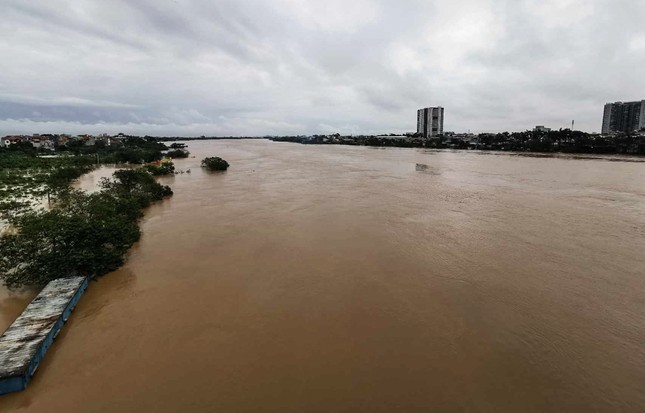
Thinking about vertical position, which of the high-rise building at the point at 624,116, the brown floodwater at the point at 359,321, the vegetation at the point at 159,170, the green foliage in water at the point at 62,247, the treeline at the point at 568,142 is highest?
the high-rise building at the point at 624,116

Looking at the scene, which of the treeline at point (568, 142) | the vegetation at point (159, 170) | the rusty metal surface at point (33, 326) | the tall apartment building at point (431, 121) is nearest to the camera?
the rusty metal surface at point (33, 326)

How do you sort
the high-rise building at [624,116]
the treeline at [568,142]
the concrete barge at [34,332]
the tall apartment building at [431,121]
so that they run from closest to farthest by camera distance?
1. the concrete barge at [34,332]
2. the treeline at [568,142]
3. the high-rise building at [624,116]
4. the tall apartment building at [431,121]

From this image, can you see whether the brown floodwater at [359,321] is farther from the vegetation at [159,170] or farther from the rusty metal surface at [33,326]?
the vegetation at [159,170]

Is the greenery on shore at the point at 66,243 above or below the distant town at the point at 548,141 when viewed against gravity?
below

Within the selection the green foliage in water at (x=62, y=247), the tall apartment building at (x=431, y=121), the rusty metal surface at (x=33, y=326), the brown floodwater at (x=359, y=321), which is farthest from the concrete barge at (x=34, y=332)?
the tall apartment building at (x=431, y=121)

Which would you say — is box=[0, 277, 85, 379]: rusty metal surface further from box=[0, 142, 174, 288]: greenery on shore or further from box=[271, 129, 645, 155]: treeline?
box=[271, 129, 645, 155]: treeline

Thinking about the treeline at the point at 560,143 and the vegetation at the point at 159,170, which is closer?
the vegetation at the point at 159,170

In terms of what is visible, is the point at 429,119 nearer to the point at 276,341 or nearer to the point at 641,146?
the point at 641,146
